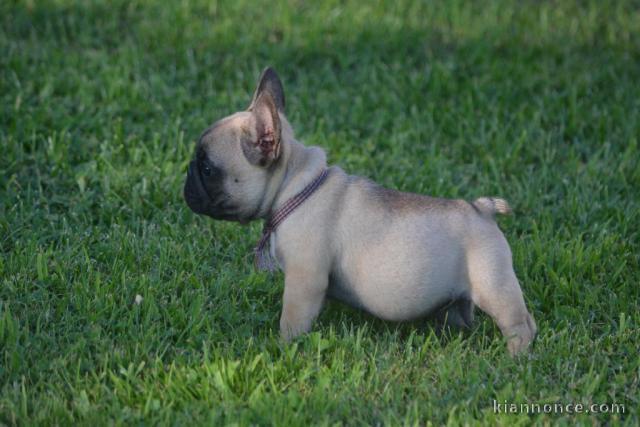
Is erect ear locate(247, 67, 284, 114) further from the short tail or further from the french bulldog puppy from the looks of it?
the short tail

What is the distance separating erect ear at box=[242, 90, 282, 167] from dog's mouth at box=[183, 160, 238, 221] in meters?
0.28

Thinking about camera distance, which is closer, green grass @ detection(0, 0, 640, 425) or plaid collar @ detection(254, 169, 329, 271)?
green grass @ detection(0, 0, 640, 425)

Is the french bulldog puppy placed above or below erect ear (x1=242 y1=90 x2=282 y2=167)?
below

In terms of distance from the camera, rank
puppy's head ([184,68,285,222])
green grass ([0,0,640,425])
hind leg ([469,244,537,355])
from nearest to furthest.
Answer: green grass ([0,0,640,425]) < hind leg ([469,244,537,355]) < puppy's head ([184,68,285,222])

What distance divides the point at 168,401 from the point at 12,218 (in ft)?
7.59

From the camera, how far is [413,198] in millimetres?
5062

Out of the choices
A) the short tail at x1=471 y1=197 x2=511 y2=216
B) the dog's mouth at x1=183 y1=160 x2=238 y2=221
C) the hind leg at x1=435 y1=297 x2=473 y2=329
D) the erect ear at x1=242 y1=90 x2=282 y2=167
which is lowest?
the hind leg at x1=435 y1=297 x2=473 y2=329

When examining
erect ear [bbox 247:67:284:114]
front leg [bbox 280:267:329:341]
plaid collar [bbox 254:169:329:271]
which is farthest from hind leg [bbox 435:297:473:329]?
erect ear [bbox 247:67:284:114]

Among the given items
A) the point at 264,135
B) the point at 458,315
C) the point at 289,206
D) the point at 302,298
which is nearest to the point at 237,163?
the point at 264,135

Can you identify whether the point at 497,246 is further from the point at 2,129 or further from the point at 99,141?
the point at 2,129

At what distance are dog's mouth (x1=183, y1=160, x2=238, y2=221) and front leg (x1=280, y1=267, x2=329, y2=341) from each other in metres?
0.52

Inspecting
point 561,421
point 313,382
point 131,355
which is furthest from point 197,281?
point 561,421

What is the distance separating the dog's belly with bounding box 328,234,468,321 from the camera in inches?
190

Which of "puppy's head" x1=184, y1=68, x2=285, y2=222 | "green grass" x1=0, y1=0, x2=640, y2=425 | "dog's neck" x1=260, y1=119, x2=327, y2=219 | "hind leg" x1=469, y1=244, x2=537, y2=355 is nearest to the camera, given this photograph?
"green grass" x1=0, y1=0, x2=640, y2=425
